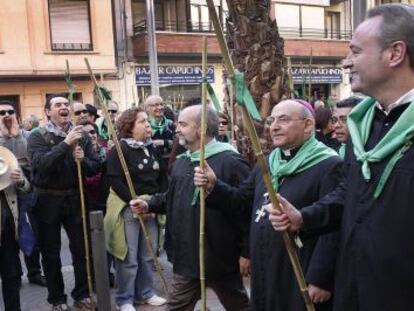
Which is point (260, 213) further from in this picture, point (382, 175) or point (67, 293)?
point (67, 293)

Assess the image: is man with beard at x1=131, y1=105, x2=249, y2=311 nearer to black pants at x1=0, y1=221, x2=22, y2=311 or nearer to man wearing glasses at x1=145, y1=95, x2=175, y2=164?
black pants at x1=0, y1=221, x2=22, y2=311

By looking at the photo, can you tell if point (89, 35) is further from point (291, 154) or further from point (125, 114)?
point (291, 154)

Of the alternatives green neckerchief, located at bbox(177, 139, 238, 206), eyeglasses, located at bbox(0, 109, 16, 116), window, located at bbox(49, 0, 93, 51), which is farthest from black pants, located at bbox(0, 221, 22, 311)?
window, located at bbox(49, 0, 93, 51)

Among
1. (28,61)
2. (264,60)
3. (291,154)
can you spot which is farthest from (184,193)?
(28,61)

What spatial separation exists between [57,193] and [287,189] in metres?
2.58

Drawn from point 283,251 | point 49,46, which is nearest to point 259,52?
point 283,251

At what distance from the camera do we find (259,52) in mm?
6172

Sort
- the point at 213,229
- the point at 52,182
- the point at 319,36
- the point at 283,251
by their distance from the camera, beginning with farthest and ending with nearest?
the point at 319,36
the point at 52,182
the point at 213,229
the point at 283,251

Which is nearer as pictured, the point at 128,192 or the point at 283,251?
the point at 283,251

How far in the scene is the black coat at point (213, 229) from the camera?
3793 mm

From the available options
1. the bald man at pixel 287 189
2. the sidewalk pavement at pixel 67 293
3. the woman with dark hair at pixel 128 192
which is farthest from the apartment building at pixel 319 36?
the bald man at pixel 287 189

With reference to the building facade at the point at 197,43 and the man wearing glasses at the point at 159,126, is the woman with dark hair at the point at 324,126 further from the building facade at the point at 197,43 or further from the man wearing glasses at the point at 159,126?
the building facade at the point at 197,43

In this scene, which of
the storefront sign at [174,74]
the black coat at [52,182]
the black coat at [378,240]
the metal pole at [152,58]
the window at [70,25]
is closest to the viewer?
the black coat at [378,240]

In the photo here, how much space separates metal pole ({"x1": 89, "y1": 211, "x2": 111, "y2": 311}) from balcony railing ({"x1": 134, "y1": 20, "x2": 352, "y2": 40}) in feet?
62.2
